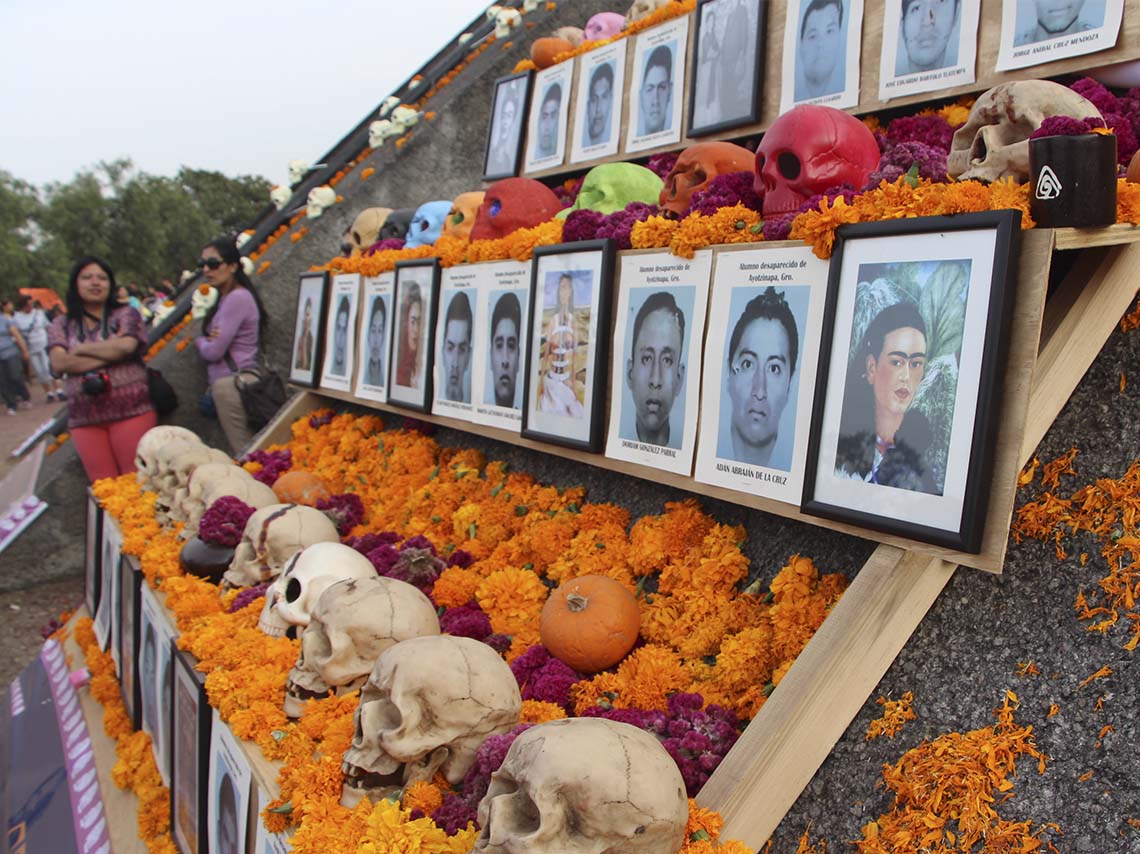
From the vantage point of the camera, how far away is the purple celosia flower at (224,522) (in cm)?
321

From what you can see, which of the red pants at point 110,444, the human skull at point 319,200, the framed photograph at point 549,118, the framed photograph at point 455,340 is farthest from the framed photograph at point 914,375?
the human skull at point 319,200

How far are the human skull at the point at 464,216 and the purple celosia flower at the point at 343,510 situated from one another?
3.80ft

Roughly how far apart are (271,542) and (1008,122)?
2.51m

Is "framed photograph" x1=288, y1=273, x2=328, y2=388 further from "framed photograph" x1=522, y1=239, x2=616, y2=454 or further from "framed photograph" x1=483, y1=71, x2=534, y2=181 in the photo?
"framed photograph" x1=522, y1=239, x2=616, y2=454

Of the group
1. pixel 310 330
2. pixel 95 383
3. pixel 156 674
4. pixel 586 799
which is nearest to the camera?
pixel 586 799

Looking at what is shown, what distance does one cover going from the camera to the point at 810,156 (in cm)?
212

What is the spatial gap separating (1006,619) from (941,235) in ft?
2.25

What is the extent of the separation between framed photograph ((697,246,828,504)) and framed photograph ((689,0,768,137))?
1.74 meters

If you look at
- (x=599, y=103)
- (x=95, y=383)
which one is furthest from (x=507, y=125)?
(x=95, y=383)

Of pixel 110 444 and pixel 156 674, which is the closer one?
pixel 156 674

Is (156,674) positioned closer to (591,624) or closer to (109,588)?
(109,588)

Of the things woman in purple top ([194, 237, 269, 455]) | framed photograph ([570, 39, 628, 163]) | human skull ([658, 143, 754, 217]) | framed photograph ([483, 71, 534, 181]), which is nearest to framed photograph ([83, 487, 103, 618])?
woman in purple top ([194, 237, 269, 455])

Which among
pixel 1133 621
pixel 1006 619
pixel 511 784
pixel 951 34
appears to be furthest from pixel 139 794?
pixel 951 34

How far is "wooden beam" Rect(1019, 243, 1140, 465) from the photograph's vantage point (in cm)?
156
